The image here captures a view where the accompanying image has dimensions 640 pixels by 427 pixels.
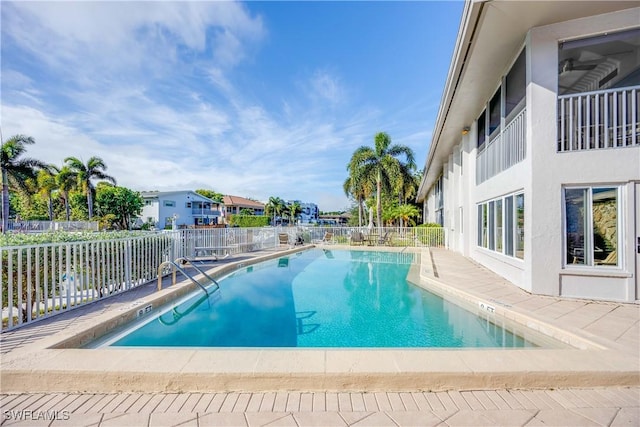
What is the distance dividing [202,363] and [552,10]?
7912 millimetres

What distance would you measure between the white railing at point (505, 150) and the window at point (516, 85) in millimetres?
503

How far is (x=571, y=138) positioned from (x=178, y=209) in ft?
143

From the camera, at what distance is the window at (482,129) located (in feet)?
29.1

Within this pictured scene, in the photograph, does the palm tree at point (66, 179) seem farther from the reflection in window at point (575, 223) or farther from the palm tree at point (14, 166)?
the reflection in window at point (575, 223)

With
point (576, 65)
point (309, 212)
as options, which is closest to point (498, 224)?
point (576, 65)

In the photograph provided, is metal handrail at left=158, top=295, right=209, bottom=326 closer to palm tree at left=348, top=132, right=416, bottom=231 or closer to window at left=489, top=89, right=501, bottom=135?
window at left=489, top=89, right=501, bottom=135

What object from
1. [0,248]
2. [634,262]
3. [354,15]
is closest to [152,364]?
[0,248]

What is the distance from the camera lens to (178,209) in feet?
133

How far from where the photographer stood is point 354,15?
10.1m

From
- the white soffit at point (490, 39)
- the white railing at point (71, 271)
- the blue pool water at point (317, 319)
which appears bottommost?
the blue pool water at point (317, 319)

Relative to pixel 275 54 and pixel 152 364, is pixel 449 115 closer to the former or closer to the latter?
pixel 275 54

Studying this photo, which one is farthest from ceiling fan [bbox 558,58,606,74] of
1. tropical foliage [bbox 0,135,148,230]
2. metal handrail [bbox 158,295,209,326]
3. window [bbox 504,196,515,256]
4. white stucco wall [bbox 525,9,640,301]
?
tropical foliage [bbox 0,135,148,230]

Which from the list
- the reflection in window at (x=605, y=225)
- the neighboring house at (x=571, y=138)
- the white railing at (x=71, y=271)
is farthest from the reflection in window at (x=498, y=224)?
the white railing at (x=71, y=271)

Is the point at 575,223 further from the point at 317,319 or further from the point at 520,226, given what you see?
the point at 317,319
